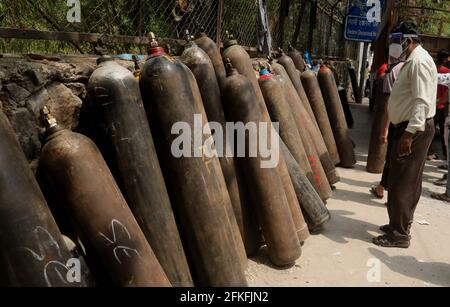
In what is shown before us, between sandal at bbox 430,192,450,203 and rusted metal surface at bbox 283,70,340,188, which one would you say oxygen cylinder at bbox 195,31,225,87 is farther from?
sandal at bbox 430,192,450,203

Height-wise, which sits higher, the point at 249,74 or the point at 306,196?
the point at 249,74

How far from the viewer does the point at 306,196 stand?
350 centimetres

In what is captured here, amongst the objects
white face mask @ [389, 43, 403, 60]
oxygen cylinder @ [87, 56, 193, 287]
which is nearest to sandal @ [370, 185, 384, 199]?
white face mask @ [389, 43, 403, 60]

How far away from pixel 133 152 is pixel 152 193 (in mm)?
270

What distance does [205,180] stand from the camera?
245 centimetres

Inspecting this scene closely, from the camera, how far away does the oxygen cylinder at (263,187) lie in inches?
115

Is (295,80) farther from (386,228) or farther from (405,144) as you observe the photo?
(386,228)

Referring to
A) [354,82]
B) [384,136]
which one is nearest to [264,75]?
[384,136]

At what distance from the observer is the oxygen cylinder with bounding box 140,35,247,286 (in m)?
2.40

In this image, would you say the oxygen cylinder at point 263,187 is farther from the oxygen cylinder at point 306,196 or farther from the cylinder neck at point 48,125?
the cylinder neck at point 48,125

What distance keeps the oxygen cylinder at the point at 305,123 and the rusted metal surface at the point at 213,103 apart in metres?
1.46

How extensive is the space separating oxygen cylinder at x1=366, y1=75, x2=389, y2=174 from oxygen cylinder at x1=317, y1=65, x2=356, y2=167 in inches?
12.4

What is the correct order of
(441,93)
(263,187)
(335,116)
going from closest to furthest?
(263,187), (335,116), (441,93)

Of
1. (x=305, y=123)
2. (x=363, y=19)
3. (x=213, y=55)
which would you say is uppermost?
(x=363, y=19)
